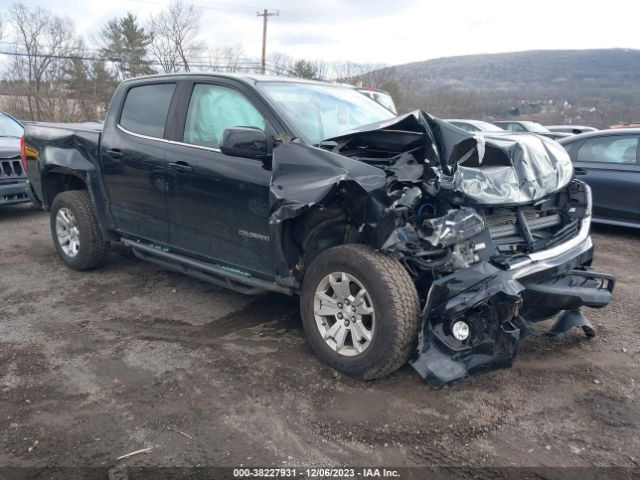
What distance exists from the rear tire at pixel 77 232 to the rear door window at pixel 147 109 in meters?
1.04

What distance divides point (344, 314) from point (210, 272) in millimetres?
1376

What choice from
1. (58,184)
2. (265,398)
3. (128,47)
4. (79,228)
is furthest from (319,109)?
(128,47)

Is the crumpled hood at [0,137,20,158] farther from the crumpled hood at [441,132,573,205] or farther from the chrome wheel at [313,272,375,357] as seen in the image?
the crumpled hood at [441,132,573,205]

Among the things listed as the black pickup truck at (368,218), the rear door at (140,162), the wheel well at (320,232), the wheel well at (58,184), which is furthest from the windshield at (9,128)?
the wheel well at (320,232)

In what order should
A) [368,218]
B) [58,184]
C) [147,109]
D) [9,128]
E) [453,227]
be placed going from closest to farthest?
[453,227]
[368,218]
[147,109]
[58,184]
[9,128]

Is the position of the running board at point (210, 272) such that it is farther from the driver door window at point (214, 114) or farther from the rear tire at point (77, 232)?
the driver door window at point (214, 114)

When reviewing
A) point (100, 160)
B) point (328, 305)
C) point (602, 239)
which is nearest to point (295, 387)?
point (328, 305)

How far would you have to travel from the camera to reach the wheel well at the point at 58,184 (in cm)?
570

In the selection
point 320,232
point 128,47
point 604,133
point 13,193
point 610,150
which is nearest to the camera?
point 320,232

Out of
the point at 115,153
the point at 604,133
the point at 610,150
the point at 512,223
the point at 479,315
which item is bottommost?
the point at 479,315

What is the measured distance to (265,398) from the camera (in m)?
3.12

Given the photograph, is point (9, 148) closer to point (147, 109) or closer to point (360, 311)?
point (147, 109)

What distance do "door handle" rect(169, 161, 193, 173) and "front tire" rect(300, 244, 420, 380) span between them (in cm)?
136

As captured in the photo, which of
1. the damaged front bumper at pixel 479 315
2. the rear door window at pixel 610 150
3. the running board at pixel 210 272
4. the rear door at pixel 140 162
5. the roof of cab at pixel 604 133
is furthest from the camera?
the roof of cab at pixel 604 133
